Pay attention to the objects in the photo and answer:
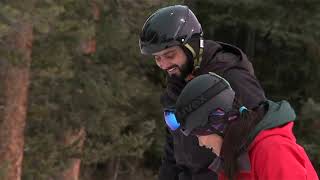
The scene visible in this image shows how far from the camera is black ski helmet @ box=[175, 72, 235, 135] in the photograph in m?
1.81

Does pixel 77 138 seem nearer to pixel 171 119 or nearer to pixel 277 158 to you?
pixel 171 119

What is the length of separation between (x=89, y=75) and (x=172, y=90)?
21.5 ft

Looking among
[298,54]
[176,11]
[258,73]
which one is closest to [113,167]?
[258,73]

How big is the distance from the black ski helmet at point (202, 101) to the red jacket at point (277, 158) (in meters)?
0.15

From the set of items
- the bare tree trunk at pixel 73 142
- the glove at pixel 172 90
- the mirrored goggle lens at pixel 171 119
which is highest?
the mirrored goggle lens at pixel 171 119

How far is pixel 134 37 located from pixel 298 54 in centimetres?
563

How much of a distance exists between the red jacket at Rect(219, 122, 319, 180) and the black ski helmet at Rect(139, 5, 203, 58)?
24.6 inches

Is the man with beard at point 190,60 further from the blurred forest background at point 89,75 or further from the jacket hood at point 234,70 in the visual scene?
the blurred forest background at point 89,75

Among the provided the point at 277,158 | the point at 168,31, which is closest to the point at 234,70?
the point at 168,31

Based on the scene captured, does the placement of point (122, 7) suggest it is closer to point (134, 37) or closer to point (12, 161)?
point (134, 37)

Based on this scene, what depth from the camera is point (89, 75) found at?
898cm

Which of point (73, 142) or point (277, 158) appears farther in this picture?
point (73, 142)

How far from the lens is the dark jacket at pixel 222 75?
2.29 meters

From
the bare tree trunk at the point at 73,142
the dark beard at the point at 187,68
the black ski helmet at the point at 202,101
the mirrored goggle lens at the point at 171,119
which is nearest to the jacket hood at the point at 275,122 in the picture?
the black ski helmet at the point at 202,101
